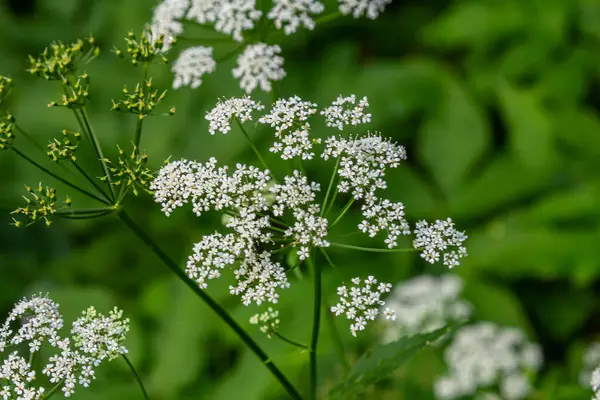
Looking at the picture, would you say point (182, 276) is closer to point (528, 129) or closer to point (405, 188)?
point (405, 188)

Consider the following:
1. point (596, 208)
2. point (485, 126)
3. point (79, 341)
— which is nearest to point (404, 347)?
point (79, 341)

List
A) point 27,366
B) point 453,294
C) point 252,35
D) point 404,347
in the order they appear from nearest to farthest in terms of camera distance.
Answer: point 27,366 → point 404,347 → point 252,35 → point 453,294

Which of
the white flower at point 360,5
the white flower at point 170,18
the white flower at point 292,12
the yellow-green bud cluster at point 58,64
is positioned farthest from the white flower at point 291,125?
the white flower at point 170,18

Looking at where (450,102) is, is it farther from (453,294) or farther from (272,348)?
(272,348)

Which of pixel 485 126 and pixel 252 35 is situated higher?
pixel 252 35

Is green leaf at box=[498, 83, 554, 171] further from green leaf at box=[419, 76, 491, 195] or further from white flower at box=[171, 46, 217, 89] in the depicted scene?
white flower at box=[171, 46, 217, 89]

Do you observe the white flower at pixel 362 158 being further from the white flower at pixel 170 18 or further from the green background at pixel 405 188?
the green background at pixel 405 188
